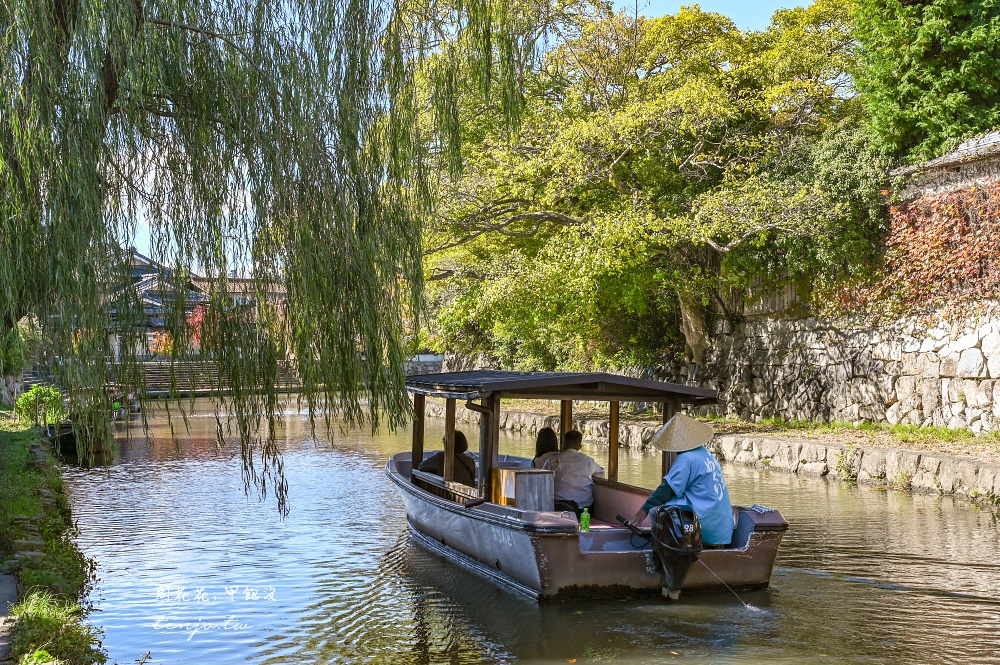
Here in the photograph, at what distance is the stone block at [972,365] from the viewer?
48.5 ft

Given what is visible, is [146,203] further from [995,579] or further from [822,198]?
[822,198]

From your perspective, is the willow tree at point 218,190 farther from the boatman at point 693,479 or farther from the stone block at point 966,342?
the stone block at point 966,342

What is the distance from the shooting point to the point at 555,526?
25.2 feet

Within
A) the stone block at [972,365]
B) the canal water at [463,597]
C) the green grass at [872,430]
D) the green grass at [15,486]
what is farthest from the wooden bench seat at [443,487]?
the stone block at [972,365]

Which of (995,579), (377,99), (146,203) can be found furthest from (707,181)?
(146,203)

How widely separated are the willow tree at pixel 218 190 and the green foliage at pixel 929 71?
13.0 metres

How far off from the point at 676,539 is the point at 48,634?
181 inches

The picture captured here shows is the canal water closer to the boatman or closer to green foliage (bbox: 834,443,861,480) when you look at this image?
the boatman

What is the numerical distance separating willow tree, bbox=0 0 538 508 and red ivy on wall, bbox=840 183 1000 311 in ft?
37.2

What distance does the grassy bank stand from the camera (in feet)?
17.4

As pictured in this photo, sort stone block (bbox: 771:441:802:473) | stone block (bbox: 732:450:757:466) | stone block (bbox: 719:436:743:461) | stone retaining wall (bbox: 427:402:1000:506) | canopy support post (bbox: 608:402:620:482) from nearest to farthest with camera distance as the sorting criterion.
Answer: canopy support post (bbox: 608:402:620:482) < stone retaining wall (bbox: 427:402:1000:506) < stone block (bbox: 771:441:802:473) < stone block (bbox: 732:450:757:466) < stone block (bbox: 719:436:743:461)

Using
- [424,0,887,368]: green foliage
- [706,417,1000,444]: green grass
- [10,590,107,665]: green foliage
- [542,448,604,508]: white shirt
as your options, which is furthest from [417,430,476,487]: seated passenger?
[706,417,1000,444]: green grass

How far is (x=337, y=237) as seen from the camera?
5520 mm

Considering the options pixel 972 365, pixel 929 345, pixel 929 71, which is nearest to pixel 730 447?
pixel 929 345
